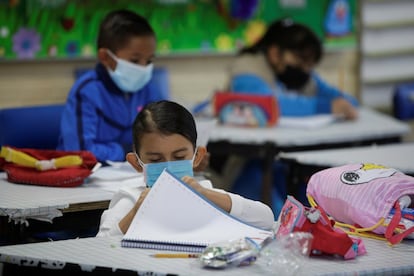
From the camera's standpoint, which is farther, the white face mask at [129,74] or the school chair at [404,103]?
the school chair at [404,103]

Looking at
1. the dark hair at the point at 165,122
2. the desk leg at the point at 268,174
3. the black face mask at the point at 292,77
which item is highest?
the dark hair at the point at 165,122

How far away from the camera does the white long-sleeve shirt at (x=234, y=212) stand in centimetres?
255

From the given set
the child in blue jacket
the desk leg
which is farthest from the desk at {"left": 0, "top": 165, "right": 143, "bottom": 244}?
the child in blue jacket

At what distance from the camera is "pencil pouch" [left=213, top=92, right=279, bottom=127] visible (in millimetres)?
4984

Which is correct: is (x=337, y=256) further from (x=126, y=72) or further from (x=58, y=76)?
(x=58, y=76)

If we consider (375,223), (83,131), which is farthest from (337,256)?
(83,131)

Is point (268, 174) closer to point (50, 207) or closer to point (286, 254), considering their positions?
point (50, 207)

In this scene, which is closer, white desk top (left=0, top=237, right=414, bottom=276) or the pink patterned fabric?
white desk top (left=0, top=237, right=414, bottom=276)

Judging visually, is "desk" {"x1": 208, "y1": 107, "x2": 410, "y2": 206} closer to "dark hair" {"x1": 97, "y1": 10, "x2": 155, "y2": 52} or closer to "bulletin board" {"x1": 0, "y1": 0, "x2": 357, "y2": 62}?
"dark hair" {"x1": 97, "y1": 10, "x2": 155, "y2": 52}

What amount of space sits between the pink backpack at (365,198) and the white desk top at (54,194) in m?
0.80

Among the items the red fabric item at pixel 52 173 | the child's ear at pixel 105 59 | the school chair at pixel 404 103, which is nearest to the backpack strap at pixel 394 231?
the red fabric item at pixel 52 173

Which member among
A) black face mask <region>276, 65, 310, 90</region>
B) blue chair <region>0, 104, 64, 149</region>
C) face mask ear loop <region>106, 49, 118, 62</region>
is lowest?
black face mask <region>276, 65, 310, 90</region>

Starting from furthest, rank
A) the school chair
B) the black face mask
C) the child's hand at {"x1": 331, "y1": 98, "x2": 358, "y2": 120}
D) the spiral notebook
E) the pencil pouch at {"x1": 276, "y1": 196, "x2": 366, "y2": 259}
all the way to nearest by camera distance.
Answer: the school chair
the black face mask
the child's hand at {"x1": 331, "y1": 98, "x2": 358, "y2": 120}
the spiral notebook
the pencil pouch at {"x1": 276, "y1": 196, "x2": 366, "y2": 259}

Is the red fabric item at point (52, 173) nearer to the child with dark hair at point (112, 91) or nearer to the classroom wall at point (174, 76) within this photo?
the child with dark hair at point (112, 91)
